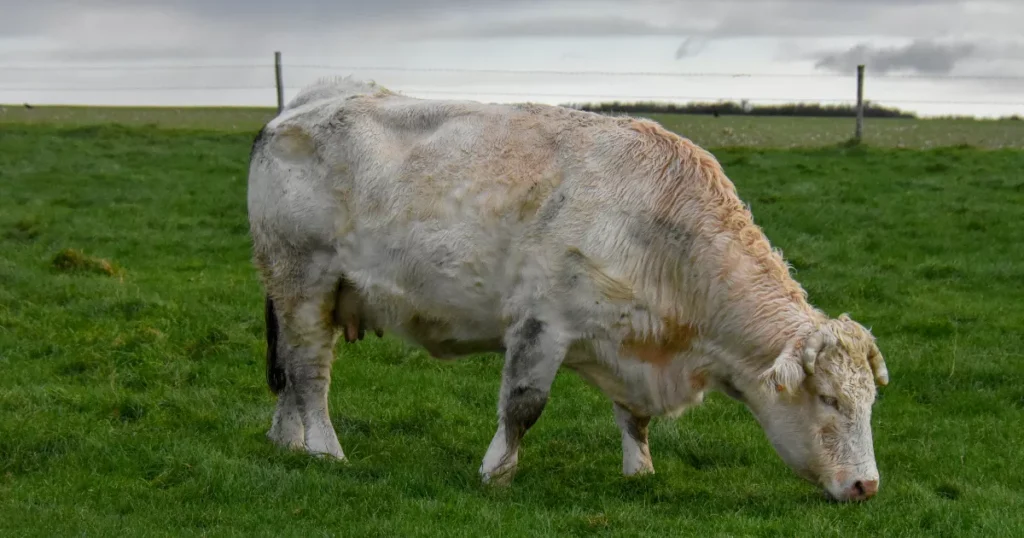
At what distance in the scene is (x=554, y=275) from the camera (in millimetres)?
6430

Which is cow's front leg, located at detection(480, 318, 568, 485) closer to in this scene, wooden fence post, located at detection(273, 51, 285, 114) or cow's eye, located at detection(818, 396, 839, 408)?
cow's eye, located at detection(818, 396, 839, 408)

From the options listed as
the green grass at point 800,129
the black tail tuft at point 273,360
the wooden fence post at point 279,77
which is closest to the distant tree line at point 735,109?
the green grass at point 800,129

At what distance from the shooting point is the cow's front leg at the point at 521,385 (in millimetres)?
6469

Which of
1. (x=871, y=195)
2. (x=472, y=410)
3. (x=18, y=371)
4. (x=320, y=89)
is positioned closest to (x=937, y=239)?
(x=871, y=195)

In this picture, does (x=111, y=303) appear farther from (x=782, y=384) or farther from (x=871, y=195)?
(x=871, y=195)

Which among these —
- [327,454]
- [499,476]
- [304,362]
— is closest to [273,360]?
[304,362]

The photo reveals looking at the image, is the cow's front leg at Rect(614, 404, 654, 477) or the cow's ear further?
the cow's front leg at Rect(614, 404, 654, 477)

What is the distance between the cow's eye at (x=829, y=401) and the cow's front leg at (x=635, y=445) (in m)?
1.26

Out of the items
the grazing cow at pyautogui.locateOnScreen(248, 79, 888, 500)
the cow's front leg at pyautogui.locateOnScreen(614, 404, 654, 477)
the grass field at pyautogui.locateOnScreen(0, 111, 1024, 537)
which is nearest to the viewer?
the grass field at pyautogui.locateOnScreen(0, 111, 1024, 537)

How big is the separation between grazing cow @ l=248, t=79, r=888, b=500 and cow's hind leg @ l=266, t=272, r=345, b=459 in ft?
0.04

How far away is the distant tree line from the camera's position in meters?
28.4

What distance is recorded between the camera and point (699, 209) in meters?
6.44

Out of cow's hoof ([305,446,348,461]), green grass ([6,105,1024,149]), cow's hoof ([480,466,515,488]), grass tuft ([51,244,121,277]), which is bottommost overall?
cow's hoof ([305,446,348,461])

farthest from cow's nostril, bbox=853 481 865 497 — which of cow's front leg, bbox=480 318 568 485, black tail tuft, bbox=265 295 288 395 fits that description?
black tail tuft, bbox=265 295 288 395
